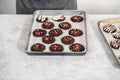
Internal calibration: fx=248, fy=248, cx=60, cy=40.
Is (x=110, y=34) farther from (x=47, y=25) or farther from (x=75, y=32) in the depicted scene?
(x=47, y=25)

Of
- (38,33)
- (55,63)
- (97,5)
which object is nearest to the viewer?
(55,63)

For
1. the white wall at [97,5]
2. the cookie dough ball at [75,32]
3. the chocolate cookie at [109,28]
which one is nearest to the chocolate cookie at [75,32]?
the cookie dough ball at [75,32]

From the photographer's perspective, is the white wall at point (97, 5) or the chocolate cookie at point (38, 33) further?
the white wall at point (97, 5)

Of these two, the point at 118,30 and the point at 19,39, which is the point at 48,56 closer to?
the point at 19,39

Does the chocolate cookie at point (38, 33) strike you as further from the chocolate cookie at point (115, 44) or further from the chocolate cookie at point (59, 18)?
the chocolate cookie at point (115, 44)

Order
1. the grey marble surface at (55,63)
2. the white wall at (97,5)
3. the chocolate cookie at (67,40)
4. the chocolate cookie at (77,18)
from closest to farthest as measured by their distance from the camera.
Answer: the grey marble surface at (55,63)
the chocolate cookie at (67,40)
the chocolate cookie at (77,18)
the white wall at (97,5)

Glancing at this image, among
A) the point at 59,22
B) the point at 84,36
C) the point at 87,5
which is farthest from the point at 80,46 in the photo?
the point at 87,5

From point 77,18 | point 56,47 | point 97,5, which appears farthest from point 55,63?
point 97,5

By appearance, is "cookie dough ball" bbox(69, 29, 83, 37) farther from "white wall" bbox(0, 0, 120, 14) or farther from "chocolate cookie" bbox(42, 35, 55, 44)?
"white wall" bbox(0, 0, 120, 14)

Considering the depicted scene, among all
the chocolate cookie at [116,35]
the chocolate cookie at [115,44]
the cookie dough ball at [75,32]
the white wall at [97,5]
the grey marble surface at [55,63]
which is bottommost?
the grey marble surface at [55,63]
